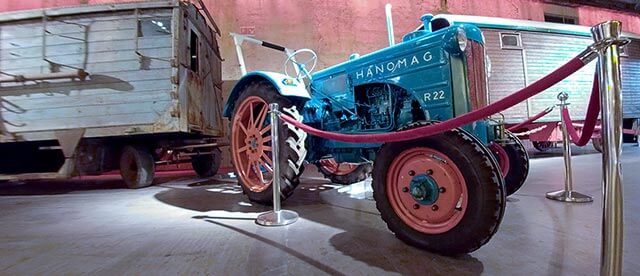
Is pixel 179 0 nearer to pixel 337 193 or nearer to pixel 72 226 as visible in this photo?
pixel 72 226

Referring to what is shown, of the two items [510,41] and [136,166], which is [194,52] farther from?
[510,41]

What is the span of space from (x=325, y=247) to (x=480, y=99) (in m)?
1.47

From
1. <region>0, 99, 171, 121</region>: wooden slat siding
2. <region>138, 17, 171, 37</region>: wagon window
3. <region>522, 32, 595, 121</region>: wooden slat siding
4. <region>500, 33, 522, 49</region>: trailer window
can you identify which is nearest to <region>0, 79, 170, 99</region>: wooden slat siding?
<region>0, 99, 171, 121</region>: wooden slat siding

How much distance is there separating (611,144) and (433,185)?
27.8 inches

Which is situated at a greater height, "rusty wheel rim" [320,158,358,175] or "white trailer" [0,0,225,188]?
"white trailer" [0,0,225,188]

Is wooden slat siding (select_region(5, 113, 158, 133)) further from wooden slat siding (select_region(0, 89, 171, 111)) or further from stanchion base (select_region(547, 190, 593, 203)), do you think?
stanchion base (select_region(547, 190, 593, 203))

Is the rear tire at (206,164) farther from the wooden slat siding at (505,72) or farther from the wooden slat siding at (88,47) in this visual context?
the wooden slat siding at (505,72)

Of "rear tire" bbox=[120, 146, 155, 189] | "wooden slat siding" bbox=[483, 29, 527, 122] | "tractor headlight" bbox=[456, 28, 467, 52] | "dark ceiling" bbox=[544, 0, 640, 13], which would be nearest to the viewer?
"tractor headlight" bbox=[456, 28, 467, 52]

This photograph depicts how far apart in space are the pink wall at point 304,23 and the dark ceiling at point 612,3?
5627 millimetres

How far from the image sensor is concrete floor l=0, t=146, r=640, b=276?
4.33 feet

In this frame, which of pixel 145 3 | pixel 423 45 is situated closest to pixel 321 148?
pixel 423 45

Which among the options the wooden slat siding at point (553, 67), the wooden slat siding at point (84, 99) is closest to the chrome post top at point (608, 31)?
the wooden slat siding at point (84, 99)

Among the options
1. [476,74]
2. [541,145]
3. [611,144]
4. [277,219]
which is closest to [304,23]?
[476,74]

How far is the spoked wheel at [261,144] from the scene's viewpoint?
7.86ft
